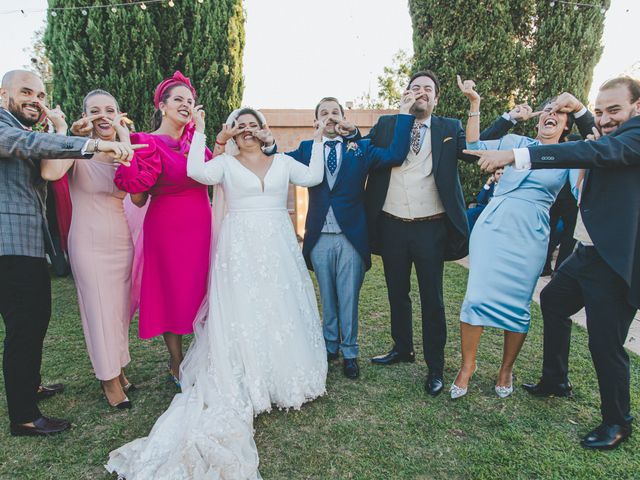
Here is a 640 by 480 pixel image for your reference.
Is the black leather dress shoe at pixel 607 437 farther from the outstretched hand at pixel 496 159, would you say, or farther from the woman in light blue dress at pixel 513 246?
the outstretched hand at pixel 496 159

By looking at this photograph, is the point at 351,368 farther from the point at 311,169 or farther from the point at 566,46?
the point at 566,46

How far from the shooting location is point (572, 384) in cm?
346

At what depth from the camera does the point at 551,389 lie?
10.7 ft

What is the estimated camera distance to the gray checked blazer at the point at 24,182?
2402mm

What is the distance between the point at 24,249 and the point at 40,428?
1174 millimetres

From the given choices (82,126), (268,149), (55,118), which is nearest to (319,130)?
(268,149)

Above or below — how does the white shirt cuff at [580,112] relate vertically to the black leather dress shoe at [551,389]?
above

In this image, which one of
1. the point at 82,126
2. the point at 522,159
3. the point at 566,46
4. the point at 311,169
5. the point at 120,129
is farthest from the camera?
the point at 566,46

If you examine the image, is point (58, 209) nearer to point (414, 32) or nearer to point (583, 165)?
point (583, 165)

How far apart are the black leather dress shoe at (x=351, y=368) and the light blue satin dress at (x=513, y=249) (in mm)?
988

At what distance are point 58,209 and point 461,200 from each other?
3.01m

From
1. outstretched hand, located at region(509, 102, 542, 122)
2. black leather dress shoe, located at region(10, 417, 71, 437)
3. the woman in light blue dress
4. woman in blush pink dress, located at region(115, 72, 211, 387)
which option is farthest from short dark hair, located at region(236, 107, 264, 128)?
black leather dress shoe, located at region(10, 417, 71, 437)

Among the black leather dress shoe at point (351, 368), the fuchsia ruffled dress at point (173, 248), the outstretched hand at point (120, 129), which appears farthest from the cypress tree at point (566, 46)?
the outstretched hand at point (120, 129)

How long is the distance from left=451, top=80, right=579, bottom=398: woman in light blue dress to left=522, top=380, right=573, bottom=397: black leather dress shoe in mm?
353
